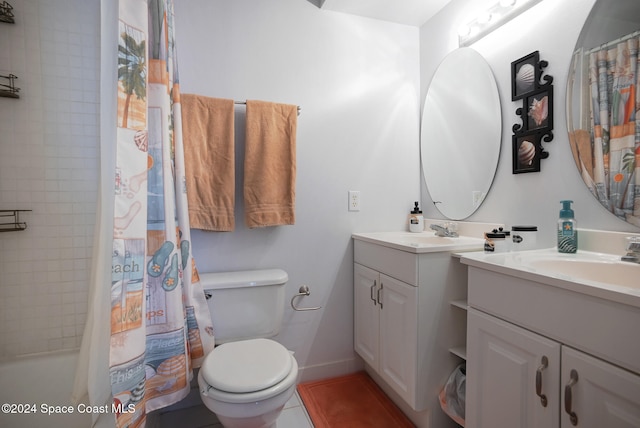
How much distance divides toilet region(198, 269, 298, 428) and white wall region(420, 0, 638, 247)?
3.90 feet

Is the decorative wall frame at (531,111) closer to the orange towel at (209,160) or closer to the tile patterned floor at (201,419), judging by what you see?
the orange towel at (209,160)

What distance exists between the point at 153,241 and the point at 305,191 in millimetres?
889

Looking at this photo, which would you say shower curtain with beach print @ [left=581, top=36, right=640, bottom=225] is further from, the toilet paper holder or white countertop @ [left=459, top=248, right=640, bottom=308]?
the toilet paper holder

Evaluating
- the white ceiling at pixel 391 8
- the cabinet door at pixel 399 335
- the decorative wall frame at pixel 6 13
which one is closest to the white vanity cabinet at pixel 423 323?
the cabinet door at pixel 399 335

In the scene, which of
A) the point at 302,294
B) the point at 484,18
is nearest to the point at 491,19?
the point at 484,18

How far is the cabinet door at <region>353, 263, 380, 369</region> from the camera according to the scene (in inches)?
64.0

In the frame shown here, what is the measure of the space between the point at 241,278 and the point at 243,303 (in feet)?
0.40

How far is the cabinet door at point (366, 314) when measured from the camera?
1.63 metres

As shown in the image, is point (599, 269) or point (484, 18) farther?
point (484, 18)

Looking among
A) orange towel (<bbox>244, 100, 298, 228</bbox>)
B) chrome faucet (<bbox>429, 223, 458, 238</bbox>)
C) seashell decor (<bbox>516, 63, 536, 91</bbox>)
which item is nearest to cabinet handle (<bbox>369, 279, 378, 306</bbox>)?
chrome faucet (<bbox>429, 223, 458, 238</bbox>)

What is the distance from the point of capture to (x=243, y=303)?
4.77 feet

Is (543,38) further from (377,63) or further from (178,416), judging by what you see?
(178,416)

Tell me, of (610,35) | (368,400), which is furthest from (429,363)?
(610,35)

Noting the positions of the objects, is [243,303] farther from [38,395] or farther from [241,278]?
[38,395]
